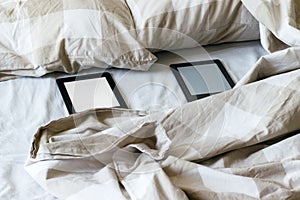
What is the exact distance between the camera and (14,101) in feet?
4.00

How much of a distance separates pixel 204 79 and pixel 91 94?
259mm

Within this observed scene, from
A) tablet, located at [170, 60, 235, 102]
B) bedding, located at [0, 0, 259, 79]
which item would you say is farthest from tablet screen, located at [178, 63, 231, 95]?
bedding, located at [0, 0, 259, 79]

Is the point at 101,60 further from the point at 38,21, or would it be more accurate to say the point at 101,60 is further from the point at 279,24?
the point at 279,24

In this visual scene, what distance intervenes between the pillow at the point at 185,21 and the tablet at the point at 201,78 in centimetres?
9

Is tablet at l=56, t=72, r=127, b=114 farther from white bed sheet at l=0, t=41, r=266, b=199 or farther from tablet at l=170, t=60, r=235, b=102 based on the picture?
tablet at l=170, t=60, r=235, b=102

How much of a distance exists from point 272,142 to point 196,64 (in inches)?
10.7

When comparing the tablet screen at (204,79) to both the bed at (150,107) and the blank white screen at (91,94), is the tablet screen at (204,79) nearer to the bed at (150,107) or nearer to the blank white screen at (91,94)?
the bed at (150,107)

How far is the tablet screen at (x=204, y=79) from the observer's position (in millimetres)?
1162

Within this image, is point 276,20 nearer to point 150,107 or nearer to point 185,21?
point 185,21

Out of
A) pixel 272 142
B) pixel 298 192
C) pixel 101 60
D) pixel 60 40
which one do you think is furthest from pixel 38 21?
pixel 298 192

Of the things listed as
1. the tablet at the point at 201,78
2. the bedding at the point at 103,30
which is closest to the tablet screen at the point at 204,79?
the tablet at the point at 201,78

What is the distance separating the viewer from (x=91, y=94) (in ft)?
3.68

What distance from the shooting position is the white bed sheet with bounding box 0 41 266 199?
101cm

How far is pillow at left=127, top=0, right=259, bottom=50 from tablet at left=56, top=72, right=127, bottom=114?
17 centimetres
